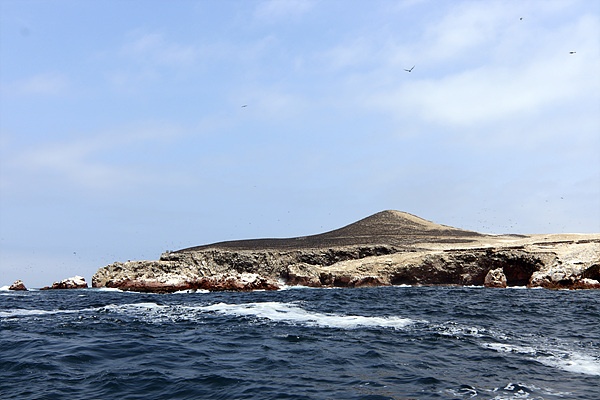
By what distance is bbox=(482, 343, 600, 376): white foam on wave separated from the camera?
41.3ft

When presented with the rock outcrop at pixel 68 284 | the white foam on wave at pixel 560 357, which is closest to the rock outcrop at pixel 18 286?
the rock outcrop at pixel 68 284

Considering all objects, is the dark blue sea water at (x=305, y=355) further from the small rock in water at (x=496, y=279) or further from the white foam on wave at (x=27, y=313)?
the small rock in water at (x=496, y=279)

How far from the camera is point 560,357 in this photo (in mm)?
13984

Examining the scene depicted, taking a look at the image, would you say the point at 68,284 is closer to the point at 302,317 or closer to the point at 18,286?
the point at 18,286

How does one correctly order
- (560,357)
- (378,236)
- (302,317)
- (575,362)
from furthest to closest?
(378,236), (302,317), (560,357), (575,362)

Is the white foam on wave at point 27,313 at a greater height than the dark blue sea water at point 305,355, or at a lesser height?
greater

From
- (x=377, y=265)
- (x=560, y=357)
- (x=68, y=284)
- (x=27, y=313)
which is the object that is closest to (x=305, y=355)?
(x=560, y=357)

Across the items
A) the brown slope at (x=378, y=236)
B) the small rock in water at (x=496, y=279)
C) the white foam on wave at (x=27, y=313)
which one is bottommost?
the small rock in water at (x=496, y=279)

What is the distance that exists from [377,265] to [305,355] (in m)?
48.3

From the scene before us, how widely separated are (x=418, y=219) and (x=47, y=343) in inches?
3895

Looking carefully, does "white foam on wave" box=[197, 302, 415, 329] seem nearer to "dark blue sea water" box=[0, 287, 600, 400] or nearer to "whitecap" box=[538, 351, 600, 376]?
"dark blue sea water" box=[0, 287, 600, 400]

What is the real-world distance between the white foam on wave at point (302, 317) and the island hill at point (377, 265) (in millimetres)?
21117

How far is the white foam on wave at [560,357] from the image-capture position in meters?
12.6

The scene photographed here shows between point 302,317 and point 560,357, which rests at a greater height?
point 302,317
